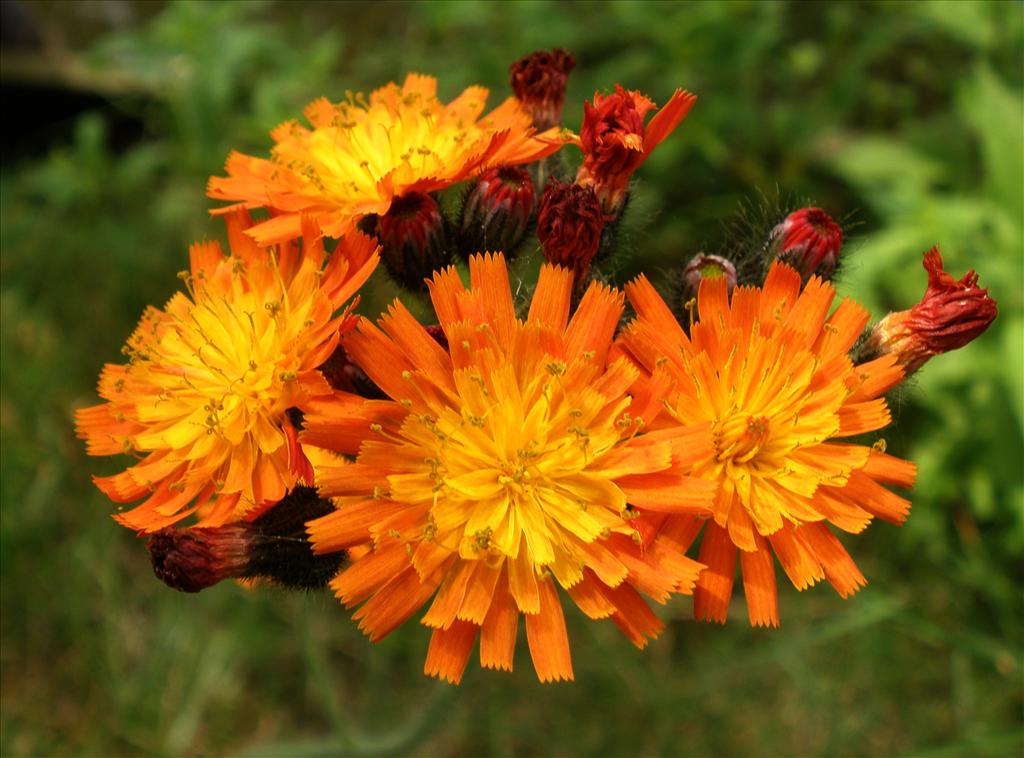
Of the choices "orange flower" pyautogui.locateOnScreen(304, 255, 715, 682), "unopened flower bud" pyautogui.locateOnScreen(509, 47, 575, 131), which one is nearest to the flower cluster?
"orange flower" pyautogui.locateOnScreen(304, 255, 715, 682)

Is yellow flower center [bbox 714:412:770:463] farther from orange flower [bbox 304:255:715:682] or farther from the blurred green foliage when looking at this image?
the blurred green foliage

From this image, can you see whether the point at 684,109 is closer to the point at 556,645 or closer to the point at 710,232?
the point at 556,645

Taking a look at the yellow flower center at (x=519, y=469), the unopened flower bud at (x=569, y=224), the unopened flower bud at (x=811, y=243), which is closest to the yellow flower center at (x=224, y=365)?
the yellow flower center at (x=519, y=469)

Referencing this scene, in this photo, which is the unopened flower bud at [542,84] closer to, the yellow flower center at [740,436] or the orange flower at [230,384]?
the orange flower at [230,384]

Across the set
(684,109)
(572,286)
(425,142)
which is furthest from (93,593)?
(684,109)

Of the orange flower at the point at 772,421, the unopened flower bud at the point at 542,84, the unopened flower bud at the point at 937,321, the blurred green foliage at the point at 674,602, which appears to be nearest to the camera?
the orange flower at the point at 772,421

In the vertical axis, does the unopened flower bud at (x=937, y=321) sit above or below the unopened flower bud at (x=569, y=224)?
below
